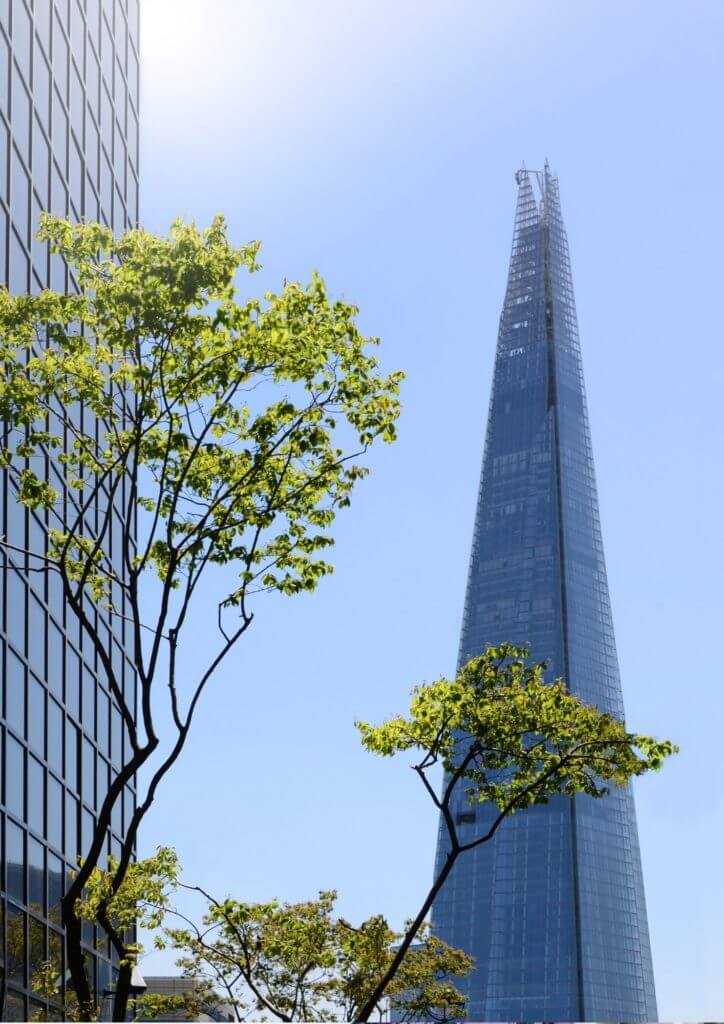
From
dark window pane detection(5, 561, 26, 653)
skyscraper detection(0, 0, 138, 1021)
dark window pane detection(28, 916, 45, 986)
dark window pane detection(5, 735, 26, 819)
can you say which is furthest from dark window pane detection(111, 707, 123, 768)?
dark window pane detection(5, 735, 26, 819)

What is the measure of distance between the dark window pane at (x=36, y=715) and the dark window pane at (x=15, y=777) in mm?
1077

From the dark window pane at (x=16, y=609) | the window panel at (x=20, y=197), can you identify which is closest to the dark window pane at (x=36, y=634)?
the dark window pane at (x=16, y=609)

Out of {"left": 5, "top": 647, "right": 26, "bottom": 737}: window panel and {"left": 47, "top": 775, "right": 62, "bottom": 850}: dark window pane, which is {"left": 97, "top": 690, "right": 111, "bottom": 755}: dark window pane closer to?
{"left": 47, "top": 775, "right": 62, "bottom": 850}: dark window pane

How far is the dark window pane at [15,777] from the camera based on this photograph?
29531 mm

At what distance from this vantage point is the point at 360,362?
19.5 m

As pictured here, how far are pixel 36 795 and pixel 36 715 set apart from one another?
174 cm

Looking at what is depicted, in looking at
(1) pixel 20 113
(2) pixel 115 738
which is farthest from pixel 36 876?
(1) pixel 20 113

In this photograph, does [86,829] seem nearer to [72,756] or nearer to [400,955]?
[72,756]

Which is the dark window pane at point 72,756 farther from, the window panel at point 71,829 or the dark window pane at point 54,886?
the dark window pane at point 54,886

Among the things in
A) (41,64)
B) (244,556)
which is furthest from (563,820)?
(244,556)

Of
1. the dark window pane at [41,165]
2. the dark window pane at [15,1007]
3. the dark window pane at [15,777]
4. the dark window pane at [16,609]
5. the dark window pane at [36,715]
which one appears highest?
the dark window pane at [41,165]

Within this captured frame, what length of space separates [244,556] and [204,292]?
11.6 feet

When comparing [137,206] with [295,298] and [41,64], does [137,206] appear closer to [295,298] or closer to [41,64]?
[41,64]

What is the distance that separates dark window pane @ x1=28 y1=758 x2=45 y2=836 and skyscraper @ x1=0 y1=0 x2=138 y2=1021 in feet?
0.14
